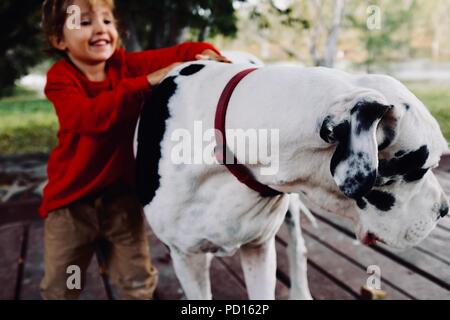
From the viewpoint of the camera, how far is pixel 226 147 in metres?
1.22

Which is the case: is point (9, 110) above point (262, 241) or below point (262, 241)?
below

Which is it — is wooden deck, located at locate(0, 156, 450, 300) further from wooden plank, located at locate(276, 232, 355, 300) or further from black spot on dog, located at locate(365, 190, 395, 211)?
black spot on dog, located at locate(365, 190, 395, 211)

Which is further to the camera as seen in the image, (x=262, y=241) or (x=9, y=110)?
(x=9, y=110)

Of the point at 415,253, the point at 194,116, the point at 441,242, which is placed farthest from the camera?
the point at 415,253

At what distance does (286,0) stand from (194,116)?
2.02 meters

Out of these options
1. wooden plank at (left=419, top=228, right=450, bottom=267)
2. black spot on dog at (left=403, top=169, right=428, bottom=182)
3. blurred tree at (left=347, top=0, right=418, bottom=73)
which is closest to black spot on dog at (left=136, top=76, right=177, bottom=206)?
black spot on dog at (left=403, top=169, right=428, bottom=182)

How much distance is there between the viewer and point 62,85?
160 centimetres

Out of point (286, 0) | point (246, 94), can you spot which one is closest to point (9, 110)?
point (286, 0)

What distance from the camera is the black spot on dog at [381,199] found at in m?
1.09

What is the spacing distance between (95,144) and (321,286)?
4.09ft

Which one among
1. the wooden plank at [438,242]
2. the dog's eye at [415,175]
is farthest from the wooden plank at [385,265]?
the dog's eye at [415,175]

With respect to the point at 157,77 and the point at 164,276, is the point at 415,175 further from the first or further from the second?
the point at 164,276
